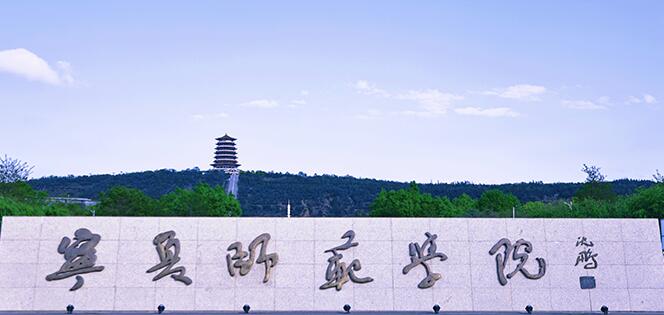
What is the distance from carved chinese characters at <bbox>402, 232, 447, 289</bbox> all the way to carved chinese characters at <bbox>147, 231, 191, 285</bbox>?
20.8ft

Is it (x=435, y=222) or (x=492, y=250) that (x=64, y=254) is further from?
(x=492, y=250)

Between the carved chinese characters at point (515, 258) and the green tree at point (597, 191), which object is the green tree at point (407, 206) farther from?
the carved chinese characters at point (515, 258)

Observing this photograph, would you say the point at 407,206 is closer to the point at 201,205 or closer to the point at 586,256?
the point at 201,205

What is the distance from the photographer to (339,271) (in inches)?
637

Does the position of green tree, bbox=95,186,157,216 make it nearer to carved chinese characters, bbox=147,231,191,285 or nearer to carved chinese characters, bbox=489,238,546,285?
carved chinese characters, bbox=147,231,191,285

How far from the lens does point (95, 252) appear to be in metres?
16.0

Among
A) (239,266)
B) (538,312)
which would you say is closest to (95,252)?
(239,266)

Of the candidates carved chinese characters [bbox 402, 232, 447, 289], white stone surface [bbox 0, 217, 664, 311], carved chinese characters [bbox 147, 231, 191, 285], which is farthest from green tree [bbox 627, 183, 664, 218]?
carved chinese characters [bbox 147, 231, 191, 285]

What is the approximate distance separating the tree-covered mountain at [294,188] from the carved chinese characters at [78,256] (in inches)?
2531

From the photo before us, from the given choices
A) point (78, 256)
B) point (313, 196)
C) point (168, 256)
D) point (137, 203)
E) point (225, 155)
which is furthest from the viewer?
point (225, 155)

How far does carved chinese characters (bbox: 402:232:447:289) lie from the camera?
53.3ft

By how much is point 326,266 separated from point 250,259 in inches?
85.7

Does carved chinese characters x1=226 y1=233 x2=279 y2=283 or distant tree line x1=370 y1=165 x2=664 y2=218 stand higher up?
distant tree line x1=370 y1=165 x2=664 y2=218

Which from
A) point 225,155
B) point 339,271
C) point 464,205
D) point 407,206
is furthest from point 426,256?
point 225,155
